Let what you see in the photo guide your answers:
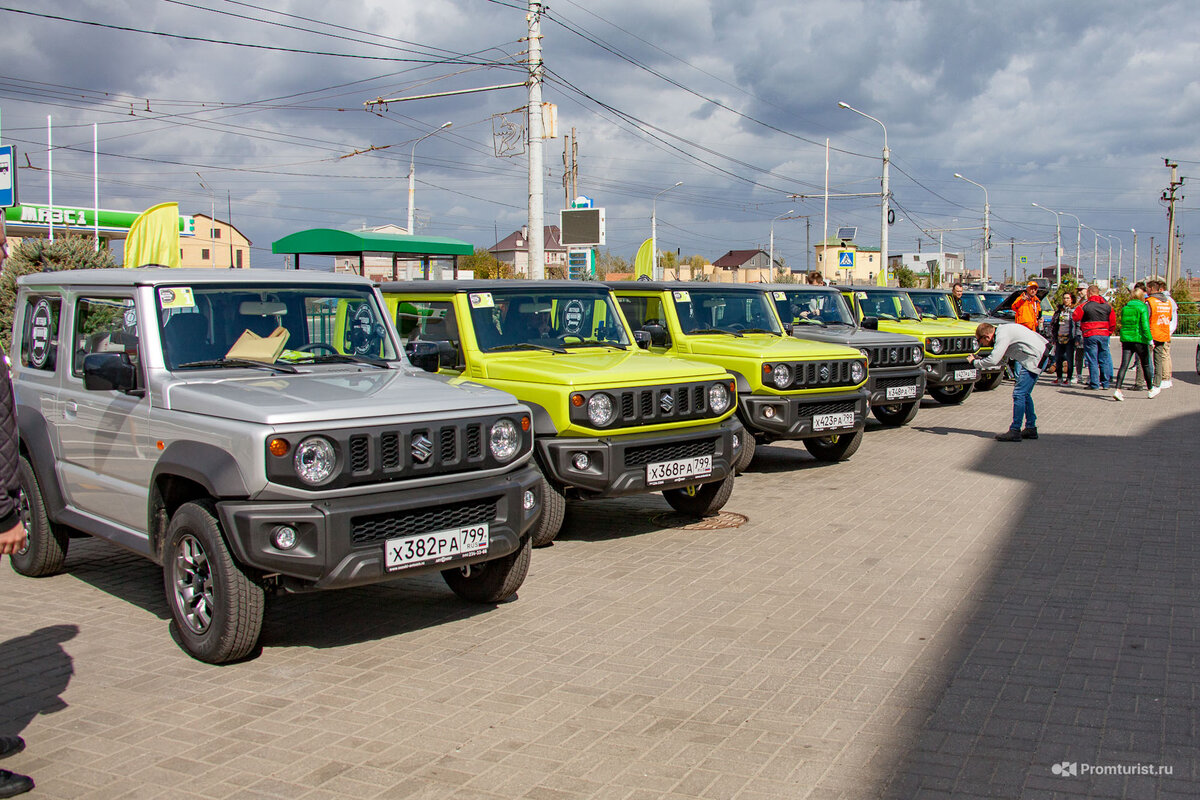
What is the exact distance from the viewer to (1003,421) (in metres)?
14.6

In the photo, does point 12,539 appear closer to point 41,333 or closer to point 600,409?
point 41,333

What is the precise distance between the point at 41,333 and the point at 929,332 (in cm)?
1206

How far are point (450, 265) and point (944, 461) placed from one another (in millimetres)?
15188

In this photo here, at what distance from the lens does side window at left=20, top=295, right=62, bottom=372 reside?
623 cm

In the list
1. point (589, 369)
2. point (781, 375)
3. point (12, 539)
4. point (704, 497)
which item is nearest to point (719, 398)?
point (704, 497)

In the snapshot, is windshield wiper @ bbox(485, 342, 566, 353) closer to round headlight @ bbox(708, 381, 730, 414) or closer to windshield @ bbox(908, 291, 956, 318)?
round headlight @ bbox(708, 381, 730, 414)

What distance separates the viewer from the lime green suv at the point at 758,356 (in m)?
9.56

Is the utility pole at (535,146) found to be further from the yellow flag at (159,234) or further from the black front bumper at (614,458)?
the black front bumper at (614,458)

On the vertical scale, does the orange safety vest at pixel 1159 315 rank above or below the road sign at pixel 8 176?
below

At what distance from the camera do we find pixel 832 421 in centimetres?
999

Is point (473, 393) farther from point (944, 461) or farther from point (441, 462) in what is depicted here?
point (944, 461)

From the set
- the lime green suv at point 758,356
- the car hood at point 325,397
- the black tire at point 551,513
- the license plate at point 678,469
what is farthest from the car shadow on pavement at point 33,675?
the lime green suv at point 758,356

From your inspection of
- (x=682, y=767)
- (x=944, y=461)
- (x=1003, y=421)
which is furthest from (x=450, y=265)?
(x=682, y=767)

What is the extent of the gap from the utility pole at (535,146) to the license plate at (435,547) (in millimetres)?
12892
